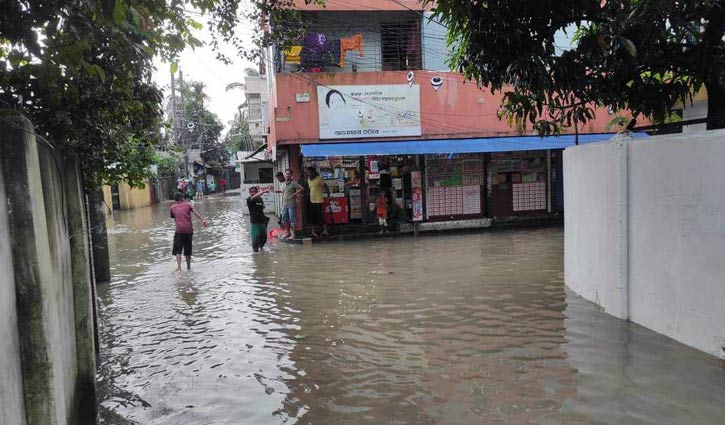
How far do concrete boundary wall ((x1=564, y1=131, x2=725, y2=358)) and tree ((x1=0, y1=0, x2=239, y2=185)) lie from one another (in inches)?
172

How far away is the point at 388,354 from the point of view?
522 cm

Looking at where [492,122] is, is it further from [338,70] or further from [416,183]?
[338,70]

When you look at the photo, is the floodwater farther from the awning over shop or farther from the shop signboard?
the shop signboard

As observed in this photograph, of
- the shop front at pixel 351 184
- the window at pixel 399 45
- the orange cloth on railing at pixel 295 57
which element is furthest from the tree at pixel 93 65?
the window at pixel 399 45

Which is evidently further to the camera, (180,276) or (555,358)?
(180,276)

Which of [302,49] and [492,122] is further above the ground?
[302,49]

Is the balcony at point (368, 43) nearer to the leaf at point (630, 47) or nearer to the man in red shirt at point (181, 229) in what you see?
the man in red shirt at point (181, 229)

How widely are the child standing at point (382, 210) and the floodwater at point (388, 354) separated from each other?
4.80m

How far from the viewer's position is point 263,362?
516 centimetres

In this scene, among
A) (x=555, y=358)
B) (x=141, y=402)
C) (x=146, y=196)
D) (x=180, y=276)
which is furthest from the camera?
(x=146, y=196)

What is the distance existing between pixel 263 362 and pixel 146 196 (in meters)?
30.4

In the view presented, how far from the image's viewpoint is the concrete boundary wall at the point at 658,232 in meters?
4.50

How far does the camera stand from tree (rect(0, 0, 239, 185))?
3.79m

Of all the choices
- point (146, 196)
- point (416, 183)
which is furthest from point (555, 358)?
point (146, 196)
